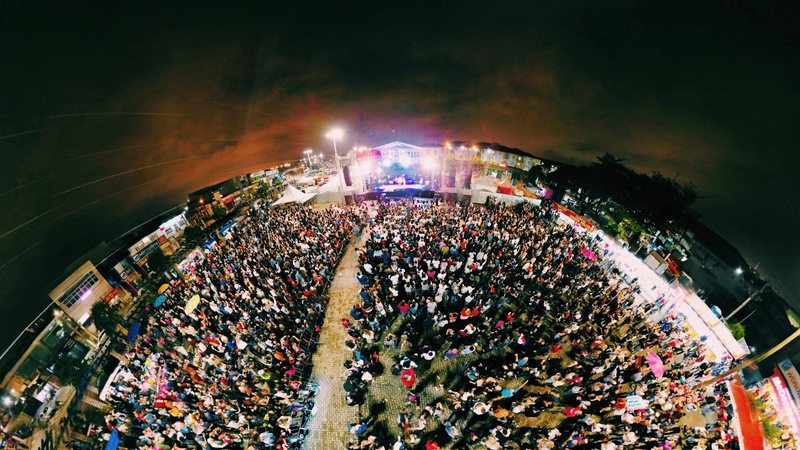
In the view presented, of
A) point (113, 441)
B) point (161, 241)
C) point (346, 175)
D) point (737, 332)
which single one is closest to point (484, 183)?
point (346, 175)

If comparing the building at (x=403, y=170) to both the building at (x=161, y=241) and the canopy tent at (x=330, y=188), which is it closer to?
the canopy tent at (x=330, y=188)

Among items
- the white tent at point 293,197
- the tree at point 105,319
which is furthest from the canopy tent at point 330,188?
the tree at point 105,319

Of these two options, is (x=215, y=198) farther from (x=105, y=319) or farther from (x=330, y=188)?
(x=105, y=319)

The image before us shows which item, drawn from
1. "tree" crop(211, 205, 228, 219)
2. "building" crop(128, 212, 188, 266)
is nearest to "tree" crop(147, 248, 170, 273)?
"building" crop(128, 212, 188, 266)

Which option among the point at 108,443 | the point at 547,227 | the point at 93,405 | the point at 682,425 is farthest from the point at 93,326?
the point at 547,227

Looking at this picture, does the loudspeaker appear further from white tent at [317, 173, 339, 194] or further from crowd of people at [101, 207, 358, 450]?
crowd of people at [101, 207, 358, 450]

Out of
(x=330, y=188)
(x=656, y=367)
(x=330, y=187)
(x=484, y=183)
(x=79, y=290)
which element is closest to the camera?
(x=656, y=367)
